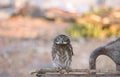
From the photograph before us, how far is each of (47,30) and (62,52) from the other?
8966 mm

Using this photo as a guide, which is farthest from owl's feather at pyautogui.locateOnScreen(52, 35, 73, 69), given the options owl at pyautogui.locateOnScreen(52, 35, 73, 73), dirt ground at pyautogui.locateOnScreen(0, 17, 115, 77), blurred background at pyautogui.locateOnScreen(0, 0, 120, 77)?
blurred background at pyautogui.locateOnScreen(0, 0, 120, 77)

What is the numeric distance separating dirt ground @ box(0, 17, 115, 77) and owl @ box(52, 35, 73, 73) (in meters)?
2.94

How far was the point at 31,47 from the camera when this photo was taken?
11.4 meters

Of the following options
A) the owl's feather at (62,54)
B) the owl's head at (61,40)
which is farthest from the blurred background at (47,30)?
the owl's head at (61,40)

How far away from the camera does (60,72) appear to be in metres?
4.60

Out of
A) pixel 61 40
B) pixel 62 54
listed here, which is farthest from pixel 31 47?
pixel 61 40

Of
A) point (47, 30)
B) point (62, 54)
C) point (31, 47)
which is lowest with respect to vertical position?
point (62, 54)

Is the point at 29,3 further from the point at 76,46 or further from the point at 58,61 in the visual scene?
the point at 58,61

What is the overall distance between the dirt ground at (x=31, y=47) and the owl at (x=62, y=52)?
294 centimetres

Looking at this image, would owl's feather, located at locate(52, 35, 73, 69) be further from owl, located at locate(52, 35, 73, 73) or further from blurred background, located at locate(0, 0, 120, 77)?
blurred background, located at locate(0, 0, 120, 77)

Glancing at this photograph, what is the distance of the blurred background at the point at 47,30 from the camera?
9.55 m

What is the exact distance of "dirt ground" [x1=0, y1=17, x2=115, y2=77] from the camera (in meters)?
8.95

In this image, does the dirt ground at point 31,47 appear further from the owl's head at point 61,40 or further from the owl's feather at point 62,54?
A: the owl's head at point 61,40

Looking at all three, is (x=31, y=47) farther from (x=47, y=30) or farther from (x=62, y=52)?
(x=62, y=52)
